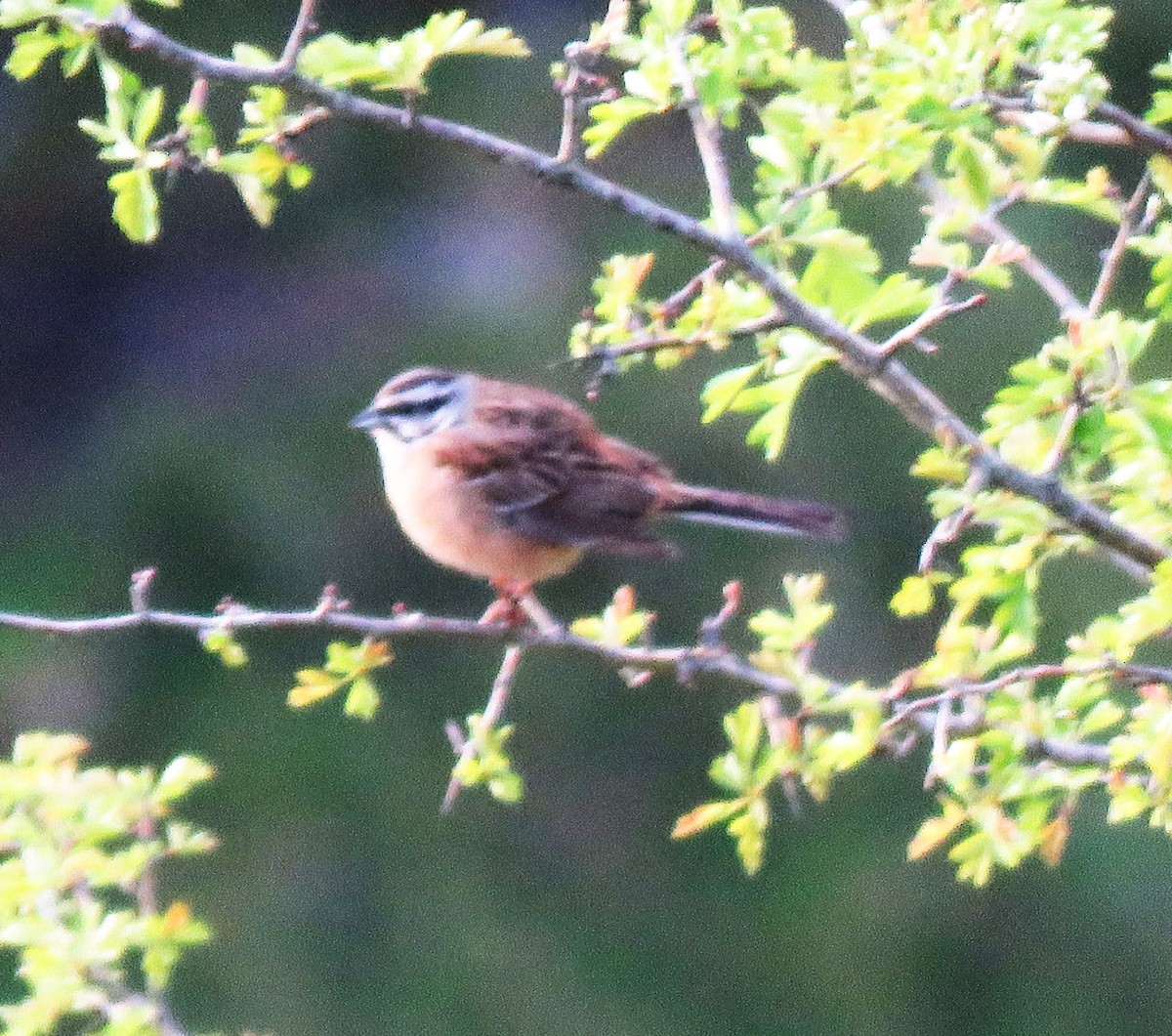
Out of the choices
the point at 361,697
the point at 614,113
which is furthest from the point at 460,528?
the point at 614,113

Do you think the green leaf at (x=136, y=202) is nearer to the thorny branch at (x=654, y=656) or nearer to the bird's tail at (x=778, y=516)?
the thorny branch at (x=654, y=656)

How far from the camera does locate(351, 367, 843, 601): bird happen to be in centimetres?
380

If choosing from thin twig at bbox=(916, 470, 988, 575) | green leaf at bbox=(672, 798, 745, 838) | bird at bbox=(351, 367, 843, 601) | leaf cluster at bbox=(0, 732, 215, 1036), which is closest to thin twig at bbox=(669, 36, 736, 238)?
thin twig at bbox=(916, 470, 988, 575)

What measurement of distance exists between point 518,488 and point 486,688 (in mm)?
2474

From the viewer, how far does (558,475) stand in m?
3.97

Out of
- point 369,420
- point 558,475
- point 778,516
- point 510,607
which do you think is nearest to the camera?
point 778,516

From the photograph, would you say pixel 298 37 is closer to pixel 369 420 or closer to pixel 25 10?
pixel 25 10

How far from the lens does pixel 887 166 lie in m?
2.25

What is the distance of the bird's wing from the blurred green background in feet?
5.95

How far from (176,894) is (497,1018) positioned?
104cm

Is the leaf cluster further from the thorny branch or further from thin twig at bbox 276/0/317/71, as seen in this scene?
thin twig at bbox 276/0/317/71

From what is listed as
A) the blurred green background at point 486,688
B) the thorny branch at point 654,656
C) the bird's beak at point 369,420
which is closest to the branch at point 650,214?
the thorny branch at point 654,656

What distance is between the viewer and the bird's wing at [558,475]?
3.79 metres

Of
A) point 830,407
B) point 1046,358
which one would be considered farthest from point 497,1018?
point 1046,358
